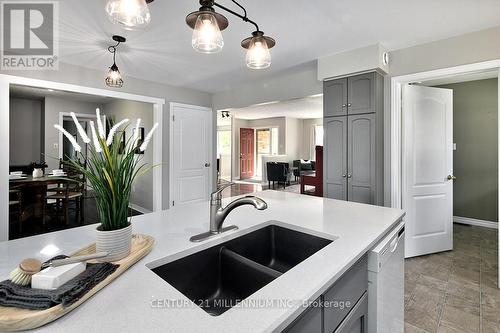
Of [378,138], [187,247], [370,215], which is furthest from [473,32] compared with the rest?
[187,247]

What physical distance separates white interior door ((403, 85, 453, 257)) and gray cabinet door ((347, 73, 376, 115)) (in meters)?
0.45

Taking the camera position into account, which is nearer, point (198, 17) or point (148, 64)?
point (198, 17)

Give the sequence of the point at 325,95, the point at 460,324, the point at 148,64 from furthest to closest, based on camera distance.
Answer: the point at 148,64, the point at 325,95, the point at 460,324

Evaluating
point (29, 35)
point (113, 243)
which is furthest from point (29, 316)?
point (29, 35)

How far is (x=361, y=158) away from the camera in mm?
2951

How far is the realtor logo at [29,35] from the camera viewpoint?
214 centimetres

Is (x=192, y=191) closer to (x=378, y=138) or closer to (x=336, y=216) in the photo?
(x=378, y=138)

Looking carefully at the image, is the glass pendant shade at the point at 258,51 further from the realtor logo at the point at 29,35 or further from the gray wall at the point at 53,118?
the gray wall at the point at 53,118

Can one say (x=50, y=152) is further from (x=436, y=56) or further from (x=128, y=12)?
(x=436, y=56)

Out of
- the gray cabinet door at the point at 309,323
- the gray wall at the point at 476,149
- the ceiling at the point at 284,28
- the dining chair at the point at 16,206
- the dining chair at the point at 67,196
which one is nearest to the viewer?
the gray cabinet door at the point at 309,323

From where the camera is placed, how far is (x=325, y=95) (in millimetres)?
3219

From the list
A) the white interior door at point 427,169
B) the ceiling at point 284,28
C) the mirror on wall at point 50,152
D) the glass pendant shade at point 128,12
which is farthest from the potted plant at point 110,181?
the mirror on wall at point 50,152

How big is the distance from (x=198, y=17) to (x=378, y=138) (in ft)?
7.94

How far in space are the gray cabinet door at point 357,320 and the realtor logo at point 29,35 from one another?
9.63 ft
